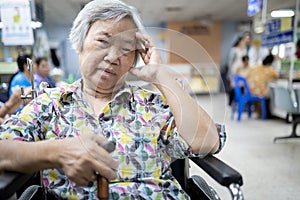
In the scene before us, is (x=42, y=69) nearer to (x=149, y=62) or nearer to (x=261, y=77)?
(x=149, y=62)

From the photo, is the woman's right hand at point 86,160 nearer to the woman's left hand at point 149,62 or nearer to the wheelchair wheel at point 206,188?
the woman's left hand at point 149,62

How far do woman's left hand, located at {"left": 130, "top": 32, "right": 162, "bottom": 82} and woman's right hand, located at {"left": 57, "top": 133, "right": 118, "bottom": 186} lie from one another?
0.32 meters

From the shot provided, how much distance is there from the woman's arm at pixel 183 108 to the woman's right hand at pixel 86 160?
0.33m

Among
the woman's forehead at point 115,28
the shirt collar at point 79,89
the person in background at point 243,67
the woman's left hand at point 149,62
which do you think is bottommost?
the person in background at point 243,67

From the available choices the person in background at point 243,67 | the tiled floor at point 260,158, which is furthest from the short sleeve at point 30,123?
the person in background at point 243,67

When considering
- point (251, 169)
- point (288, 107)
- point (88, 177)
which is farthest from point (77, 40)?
point (288, 107)

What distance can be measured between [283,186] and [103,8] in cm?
207

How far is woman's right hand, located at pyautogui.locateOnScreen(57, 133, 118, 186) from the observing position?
0.66 metres

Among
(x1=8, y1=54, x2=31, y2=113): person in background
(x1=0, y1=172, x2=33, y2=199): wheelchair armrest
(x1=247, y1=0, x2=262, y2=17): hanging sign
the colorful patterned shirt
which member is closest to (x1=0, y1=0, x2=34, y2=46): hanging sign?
(x1=8, y1=54, x2=31, y2=113): person in background

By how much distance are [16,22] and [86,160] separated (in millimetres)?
2157

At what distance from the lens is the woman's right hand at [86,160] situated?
66 cm

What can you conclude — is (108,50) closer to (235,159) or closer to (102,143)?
(102,143)

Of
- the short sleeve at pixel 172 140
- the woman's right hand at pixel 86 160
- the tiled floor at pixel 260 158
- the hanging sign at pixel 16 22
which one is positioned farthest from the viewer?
the hanging sign at pixel 16 22

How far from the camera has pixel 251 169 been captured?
8.41ft
